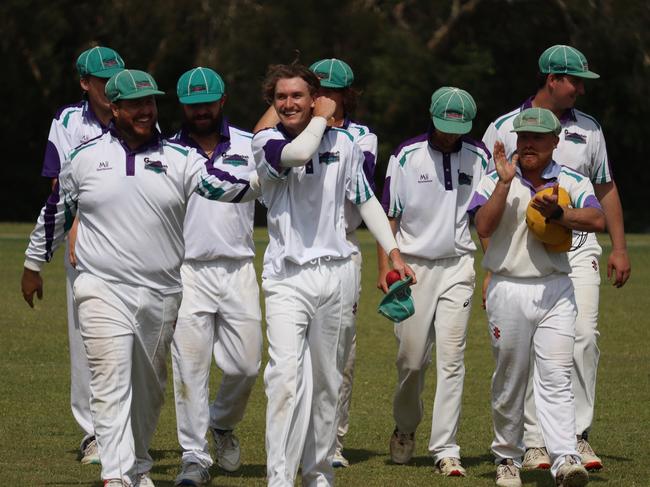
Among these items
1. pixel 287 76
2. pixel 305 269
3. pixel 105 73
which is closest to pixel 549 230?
pixel 305 269

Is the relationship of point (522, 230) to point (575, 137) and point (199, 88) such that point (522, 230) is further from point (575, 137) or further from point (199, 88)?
point (199, 88)

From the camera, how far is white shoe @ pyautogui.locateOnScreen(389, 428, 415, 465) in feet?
30.6

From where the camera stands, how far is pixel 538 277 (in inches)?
324

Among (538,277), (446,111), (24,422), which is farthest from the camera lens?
(24,422)

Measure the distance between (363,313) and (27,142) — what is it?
30.4 m

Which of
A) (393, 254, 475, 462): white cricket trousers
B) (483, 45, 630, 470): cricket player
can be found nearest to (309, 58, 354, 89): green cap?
(483, 45, 630, 470): cricket player

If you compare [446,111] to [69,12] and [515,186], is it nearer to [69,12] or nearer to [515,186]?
[515,186]

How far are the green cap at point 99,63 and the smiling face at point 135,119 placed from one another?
156cm

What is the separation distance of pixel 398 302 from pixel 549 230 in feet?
3.88

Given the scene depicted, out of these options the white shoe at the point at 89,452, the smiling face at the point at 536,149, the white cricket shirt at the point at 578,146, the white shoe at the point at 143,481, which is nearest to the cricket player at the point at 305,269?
the white shoe at the point at 143,481

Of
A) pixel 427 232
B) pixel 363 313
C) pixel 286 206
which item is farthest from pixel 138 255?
pixel 363 313

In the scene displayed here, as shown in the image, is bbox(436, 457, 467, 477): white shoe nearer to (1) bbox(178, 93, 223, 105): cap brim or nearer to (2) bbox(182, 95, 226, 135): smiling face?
(2) bbox(182, 95, 226, 135): smiling face

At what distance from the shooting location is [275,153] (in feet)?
23.7

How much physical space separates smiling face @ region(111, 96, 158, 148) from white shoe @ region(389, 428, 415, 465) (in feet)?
9.51
